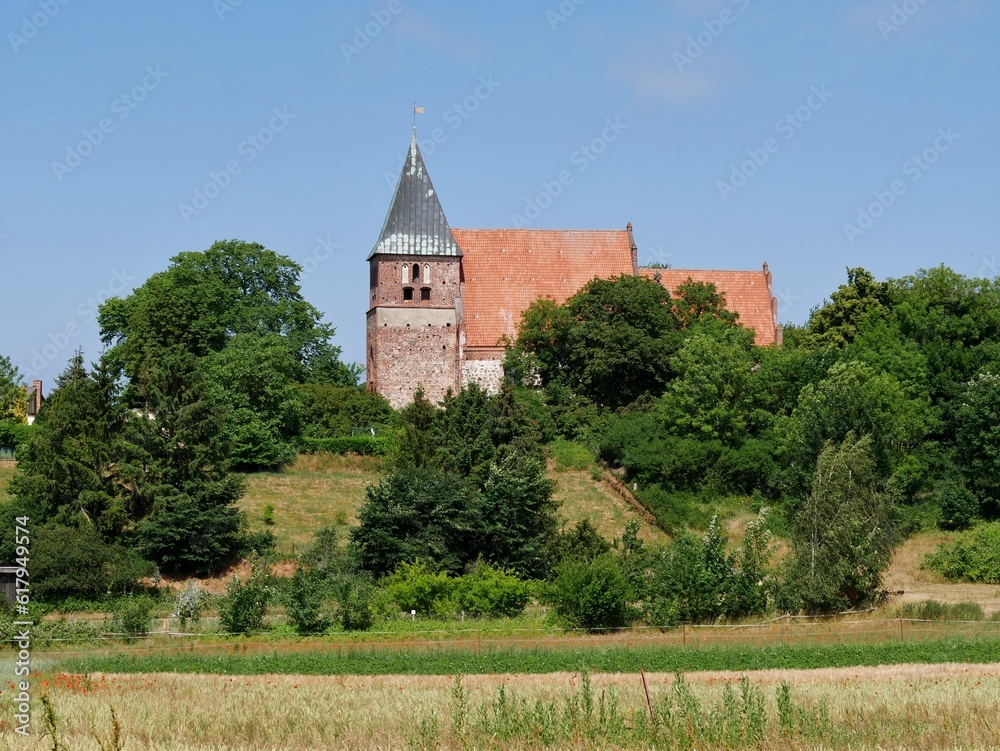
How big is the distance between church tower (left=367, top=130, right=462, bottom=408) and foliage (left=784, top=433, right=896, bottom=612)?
75.6 feet

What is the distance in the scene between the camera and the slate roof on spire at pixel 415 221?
57.8 metres

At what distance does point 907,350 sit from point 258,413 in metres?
23.4

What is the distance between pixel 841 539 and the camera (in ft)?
107

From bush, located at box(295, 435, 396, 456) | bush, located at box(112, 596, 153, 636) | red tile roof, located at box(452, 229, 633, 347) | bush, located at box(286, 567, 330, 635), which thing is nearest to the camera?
bush, located at box(112, 596, 153, 636)

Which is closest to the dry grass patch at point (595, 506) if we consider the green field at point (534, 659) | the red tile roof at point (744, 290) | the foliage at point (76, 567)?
the red tile roof at point (744, 290)

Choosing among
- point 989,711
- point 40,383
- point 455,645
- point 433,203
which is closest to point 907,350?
point 433,203

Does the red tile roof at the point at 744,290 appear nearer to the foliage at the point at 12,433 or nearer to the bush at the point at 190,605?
the foliage at the point at 12,433

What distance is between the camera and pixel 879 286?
53.4 metres

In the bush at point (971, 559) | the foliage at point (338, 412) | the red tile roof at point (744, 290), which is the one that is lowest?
the bush at point (971, 559)

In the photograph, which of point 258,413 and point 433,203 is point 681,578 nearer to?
point 258,413

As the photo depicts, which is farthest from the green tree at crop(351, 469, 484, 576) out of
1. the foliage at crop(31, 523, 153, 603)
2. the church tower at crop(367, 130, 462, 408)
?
the church tower at crop(367, 130, 462, 408)

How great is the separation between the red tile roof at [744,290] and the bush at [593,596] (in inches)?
1145

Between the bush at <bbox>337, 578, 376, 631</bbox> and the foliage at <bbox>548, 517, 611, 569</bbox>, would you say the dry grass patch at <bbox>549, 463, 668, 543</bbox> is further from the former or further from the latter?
the bush at <bbox>337, 578, 376, 631</bbox>

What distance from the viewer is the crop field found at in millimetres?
16688
